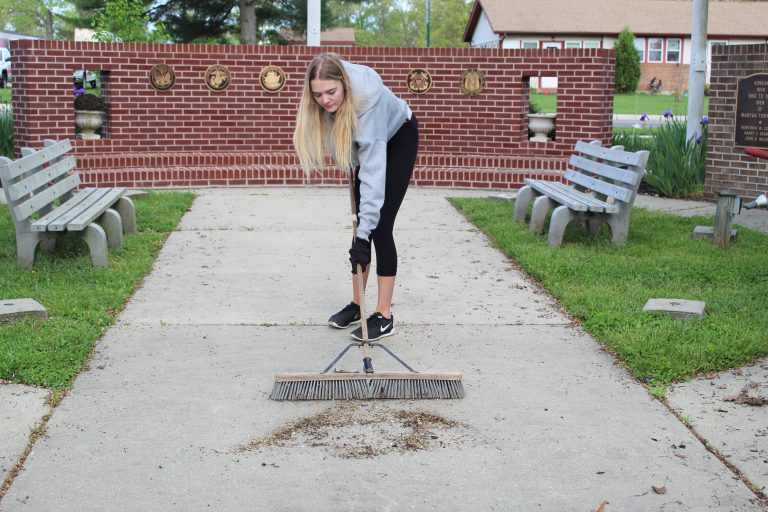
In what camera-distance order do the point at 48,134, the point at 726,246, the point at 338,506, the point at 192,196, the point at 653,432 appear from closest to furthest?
the point at 338,506 < the point at 653,432 < the point at 726,246 < the point at 192,196 < the point at 48,134

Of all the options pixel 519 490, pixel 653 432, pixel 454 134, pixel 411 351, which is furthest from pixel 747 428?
pixel 454 134

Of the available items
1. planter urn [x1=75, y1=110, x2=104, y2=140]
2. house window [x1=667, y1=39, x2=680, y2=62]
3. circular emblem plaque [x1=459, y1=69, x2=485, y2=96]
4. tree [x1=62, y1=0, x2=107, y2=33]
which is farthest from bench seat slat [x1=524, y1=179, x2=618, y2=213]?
house window [x1=667, y1=39, x2=680, y2=62]

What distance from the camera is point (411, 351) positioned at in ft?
17.7

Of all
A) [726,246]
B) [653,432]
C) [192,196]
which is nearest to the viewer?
[653,432]

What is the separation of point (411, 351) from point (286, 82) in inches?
312

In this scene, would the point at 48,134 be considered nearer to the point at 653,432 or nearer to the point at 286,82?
the point at 286,82

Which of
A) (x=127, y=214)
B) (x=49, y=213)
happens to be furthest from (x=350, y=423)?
(x=127, y=214)

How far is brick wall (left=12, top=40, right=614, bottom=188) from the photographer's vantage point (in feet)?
39.5

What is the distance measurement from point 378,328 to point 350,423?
4.31 feet

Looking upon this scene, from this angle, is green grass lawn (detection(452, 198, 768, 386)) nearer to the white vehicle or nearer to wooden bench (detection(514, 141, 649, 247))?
wooden bench (detection(514, 141, 649, 247))

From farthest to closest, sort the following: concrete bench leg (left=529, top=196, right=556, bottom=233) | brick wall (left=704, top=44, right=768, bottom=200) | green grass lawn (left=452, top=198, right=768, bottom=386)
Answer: brick wall (left=704, top=44, right=768, bottom=200), concrete bench leg (left=529, top=196, right=556, bottom=233), green grass lawn (left=452, top=198, right=768, bottom=386)

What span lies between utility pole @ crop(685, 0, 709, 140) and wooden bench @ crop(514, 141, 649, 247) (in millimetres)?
3736

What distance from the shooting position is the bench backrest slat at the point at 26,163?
6.54 metres

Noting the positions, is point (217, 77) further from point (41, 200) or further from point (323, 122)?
point (323, 122)
